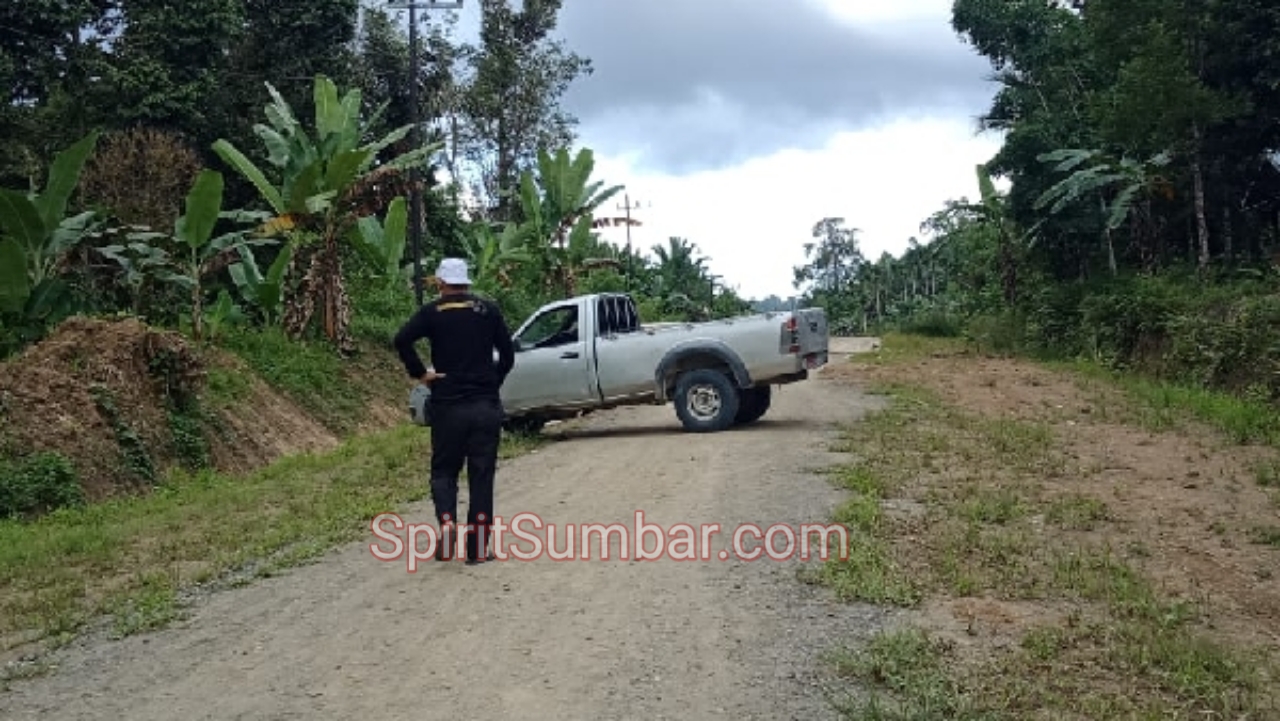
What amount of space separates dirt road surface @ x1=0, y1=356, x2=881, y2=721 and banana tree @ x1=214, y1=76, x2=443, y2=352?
1106 cm

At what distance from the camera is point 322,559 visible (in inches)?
308

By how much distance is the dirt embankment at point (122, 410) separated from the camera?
12.2 m

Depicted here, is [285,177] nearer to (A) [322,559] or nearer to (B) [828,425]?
(B) [828,425]

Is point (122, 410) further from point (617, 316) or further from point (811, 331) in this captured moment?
point (811, 331)

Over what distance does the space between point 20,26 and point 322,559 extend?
62.3 feet

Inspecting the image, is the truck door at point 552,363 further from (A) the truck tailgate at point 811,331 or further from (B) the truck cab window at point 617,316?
(A) the truck tailgate at point 811,331

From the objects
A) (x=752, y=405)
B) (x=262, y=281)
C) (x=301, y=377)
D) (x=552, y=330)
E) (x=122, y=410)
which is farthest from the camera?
(x=262, y=281)

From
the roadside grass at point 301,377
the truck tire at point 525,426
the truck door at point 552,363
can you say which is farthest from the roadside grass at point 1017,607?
the roadside grass at point 301,377

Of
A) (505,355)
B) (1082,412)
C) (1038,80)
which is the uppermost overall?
(1038,80)

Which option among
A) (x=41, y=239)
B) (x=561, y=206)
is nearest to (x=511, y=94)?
(x=561, y=206)

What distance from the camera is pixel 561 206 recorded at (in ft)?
94.8

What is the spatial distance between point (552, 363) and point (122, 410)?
4925 mm

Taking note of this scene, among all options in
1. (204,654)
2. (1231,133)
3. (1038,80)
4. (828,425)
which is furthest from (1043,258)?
(204,654)

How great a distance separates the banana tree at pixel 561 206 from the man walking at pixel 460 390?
21.2 meters
